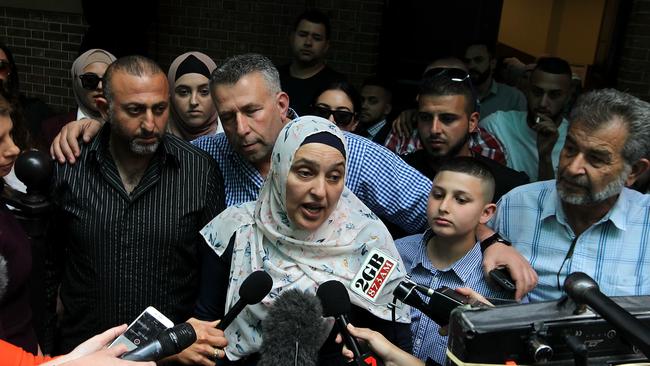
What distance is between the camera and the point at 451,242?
2240mm

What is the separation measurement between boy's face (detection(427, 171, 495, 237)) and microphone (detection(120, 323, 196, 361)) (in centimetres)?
109

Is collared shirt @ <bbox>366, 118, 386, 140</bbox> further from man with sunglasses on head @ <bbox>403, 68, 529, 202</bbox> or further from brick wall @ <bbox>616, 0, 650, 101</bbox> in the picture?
brick wall @ <bbox>616, 0, 650, 101</bbox>

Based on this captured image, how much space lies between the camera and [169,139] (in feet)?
8.12

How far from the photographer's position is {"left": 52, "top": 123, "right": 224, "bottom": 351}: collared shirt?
2314 millimetres

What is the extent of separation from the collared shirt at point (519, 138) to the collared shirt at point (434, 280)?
Answer: 159cm

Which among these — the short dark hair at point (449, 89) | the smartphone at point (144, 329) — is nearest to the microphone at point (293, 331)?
the smartphone at point (144, 329)

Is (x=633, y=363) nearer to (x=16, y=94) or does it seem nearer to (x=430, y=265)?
(x=430, y=265)

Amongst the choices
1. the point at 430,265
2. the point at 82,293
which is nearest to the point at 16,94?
the point at 82,293

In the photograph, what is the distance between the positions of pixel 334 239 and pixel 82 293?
1112 mm

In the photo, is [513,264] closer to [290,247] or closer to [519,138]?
[290,247]

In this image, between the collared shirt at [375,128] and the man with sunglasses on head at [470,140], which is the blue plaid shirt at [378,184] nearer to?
the man with sunglasses on head at [470,140]

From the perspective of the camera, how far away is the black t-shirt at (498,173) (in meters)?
2.87

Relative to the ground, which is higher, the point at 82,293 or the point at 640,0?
the point at 640,0

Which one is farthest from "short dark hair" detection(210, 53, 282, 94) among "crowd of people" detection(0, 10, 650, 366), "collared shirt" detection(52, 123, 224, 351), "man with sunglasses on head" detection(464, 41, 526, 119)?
"man with sunglasses on head" detection(464, 41, 526, 119)
